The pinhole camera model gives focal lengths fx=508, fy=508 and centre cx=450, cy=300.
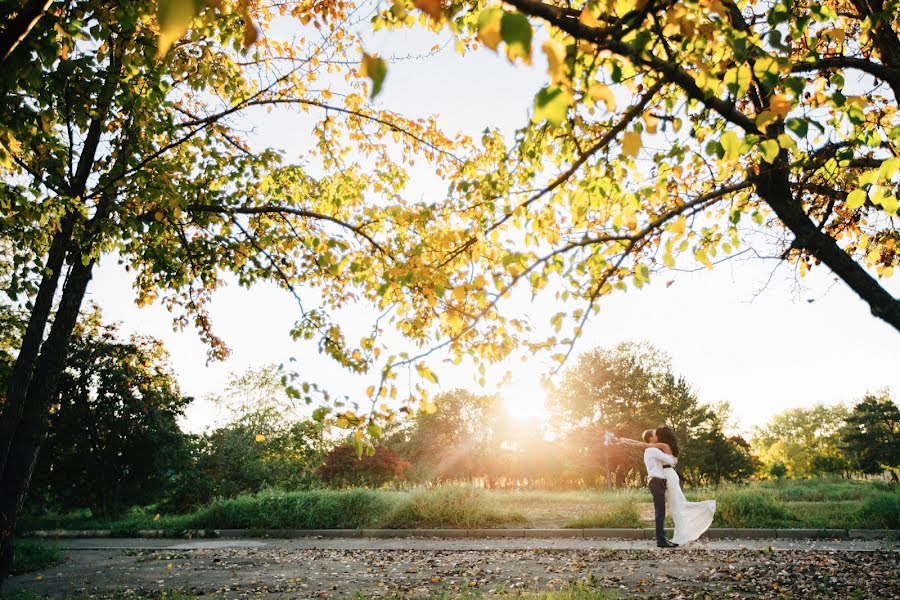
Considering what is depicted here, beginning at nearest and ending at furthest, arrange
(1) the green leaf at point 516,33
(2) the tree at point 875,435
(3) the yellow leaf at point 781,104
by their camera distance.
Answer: (1) the green leaf at point 516,33 < (3) the yellow leaf at point 781,104 < (2) the tree at point 875,435

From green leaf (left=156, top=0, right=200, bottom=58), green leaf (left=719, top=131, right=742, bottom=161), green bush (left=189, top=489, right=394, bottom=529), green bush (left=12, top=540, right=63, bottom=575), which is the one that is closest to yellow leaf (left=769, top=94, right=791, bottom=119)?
green leaf (left=719, top=131, right=742, bottom=161)

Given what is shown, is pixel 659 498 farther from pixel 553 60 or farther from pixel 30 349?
pixel 30 349

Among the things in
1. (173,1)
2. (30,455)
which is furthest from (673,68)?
(30,455)

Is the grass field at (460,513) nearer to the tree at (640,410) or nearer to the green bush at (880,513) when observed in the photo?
the green bush at (880,513)

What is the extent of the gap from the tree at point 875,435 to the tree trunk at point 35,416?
2094 inches

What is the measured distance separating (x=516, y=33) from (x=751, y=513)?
12.9 metres

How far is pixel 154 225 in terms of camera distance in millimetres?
5414

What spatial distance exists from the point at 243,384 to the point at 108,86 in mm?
31688

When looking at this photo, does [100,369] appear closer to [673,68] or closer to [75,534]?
[75,534]

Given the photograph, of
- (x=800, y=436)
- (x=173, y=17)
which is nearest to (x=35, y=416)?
(x=173, y=17)

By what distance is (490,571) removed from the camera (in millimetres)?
7152

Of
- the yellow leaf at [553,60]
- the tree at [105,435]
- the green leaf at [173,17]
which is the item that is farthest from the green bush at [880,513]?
the tree at [105,435]

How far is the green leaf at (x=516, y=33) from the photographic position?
4.47 feet

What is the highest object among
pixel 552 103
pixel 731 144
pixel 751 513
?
pixel 731 144
